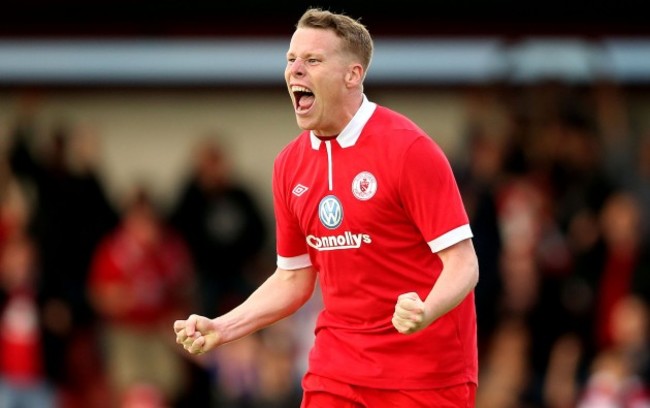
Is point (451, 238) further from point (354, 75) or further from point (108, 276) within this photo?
point (108, 276)

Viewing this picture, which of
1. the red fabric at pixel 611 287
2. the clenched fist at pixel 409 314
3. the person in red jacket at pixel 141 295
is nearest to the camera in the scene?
the clenched fist at pixel 409 314

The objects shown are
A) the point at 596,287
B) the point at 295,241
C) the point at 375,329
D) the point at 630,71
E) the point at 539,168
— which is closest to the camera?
the point at 375,329

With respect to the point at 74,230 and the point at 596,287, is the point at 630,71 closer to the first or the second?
the point at 596,287

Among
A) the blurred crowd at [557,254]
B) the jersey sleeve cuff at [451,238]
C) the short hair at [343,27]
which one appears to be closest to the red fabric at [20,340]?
the blurred crowd at [557,254]

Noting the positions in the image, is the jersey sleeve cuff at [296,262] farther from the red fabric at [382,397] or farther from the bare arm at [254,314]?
the red fabric at [382,397]

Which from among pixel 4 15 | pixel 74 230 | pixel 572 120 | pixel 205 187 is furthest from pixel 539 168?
pixel 4 15

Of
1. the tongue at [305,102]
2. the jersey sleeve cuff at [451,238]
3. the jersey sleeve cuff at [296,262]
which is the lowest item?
the jersey sleeve cuff at [296,262]

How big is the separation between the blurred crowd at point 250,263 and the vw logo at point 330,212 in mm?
5537

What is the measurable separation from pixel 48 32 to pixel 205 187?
7.65ft

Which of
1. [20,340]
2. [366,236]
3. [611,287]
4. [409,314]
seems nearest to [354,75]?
[366,236]

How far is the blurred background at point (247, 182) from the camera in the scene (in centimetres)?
1119

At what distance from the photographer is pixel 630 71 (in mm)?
12906

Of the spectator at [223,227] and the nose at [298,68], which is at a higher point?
the nose at [298,68]

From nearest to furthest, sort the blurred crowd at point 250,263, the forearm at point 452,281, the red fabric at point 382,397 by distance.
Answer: the forearm at point 452,281 < the red fabric at point 382,397 < the blurred crowd at point 250,263
